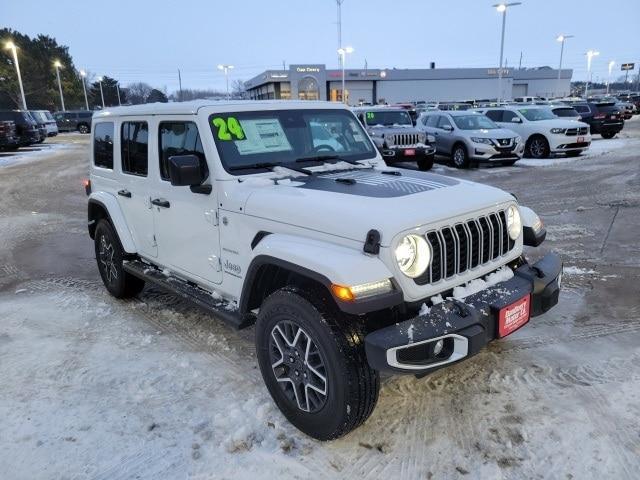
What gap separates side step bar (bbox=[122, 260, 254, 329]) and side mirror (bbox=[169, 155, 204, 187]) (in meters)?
0.92

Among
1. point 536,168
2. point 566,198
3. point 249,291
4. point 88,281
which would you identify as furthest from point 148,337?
point 536,168

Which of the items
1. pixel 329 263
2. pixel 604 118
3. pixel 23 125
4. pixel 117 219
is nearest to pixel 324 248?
pixel 329 263

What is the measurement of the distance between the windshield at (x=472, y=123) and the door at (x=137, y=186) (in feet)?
42.5

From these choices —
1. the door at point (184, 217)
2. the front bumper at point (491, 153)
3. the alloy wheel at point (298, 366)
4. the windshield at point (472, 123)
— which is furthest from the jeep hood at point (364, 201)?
the windshield at point (472, 123)

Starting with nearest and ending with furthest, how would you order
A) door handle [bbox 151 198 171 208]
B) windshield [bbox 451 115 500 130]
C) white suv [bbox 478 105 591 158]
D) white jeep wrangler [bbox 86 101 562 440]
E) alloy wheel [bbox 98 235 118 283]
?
1. white jeep wrangler [bbox 86 101 562 440]
2. door handle [bbox 151 198 171 208]
3. alloy wheel [bbox 98 235 118 283]
4. windshield [bbox 451 115 500 130]
5. white suv [bbox 478 105 591 158]

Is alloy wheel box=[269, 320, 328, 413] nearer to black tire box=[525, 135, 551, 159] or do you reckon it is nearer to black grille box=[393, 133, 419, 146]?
black grille box=[393, 133, 419, 146]

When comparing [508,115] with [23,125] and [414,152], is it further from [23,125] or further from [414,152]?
[23,125]

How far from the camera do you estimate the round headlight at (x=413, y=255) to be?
285 cm

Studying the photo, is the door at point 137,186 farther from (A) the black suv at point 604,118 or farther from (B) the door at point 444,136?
(A) the black suv at point 604,118

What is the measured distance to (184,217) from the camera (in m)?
4.15

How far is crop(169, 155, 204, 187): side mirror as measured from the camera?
352cm

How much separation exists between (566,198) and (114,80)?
95.3 m

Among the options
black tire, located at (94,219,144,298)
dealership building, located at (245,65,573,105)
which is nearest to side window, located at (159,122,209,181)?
black tire, located at (94,219,144,298)

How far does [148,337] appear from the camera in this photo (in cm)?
459
